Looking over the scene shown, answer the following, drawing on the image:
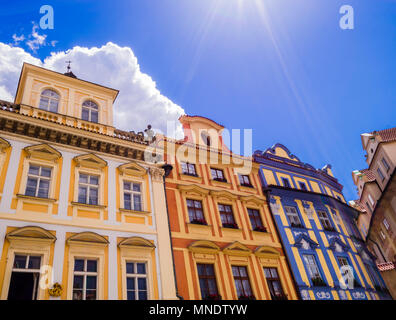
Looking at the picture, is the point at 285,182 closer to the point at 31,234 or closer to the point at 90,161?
the point at 90,161

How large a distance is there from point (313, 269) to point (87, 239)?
507 inches

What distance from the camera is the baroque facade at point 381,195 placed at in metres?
30.8

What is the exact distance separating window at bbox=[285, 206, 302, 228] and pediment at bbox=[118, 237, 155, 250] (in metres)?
10.0

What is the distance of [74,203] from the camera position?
12.8 m

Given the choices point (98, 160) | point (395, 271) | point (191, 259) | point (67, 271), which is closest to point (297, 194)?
point (191, 259)

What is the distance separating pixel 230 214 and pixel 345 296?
8147 mm

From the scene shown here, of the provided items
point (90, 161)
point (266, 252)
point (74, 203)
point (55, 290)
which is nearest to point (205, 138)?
point (266, 252)

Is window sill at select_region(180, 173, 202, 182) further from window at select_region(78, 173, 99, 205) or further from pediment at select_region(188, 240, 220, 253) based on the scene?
window at select_region(78, 173, 99, 205)

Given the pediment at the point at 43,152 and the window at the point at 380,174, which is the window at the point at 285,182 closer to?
the pediment at the point at 43,152

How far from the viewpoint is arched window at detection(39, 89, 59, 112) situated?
50.9 ft

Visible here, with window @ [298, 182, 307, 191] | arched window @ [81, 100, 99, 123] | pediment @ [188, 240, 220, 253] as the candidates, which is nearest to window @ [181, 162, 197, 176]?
pediment @ [188, 240, 220, 253]

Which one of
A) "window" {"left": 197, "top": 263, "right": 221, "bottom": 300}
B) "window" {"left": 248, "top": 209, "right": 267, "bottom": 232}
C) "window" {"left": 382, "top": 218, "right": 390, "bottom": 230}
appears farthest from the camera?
"window" {"left": 382, "top": 218, "right": 390, "bottom": 230}

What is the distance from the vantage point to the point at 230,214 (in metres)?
17.6

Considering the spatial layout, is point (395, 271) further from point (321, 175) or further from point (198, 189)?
point (198, 189)
